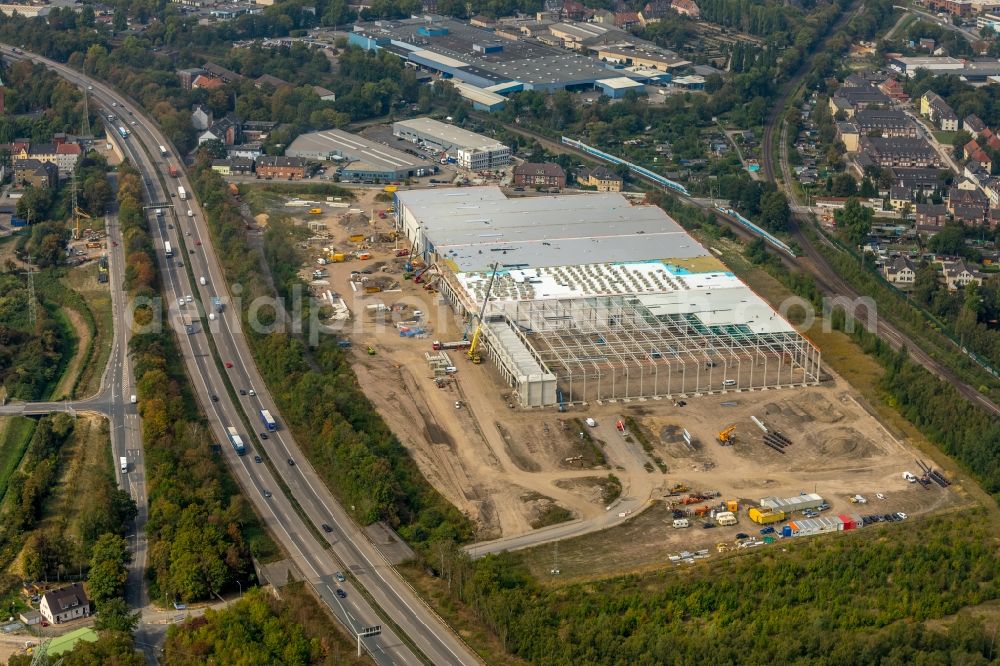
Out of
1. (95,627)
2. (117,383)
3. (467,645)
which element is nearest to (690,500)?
(467,645)

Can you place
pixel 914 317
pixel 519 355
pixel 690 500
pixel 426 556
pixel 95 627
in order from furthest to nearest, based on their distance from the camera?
pixel 914 317
pixel 519 355
pixel 690 500
pixel 426 556
pixel 95 627

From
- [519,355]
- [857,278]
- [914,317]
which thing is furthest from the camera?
[857,278]

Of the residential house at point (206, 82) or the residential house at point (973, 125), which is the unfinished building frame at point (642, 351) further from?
the residential house at point (206, 82)

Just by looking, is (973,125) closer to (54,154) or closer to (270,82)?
(270,82)

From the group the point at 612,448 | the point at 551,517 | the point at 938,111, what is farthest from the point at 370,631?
the point at 938,111

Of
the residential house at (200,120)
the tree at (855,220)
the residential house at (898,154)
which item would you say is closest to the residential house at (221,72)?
the residential house at (200,120)

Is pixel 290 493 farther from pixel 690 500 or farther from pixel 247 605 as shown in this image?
pixel 690 500

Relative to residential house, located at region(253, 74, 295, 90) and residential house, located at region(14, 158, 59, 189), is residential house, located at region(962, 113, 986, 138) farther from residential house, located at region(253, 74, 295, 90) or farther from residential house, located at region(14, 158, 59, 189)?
residential house, located at region(14, 158, 59, 189)
